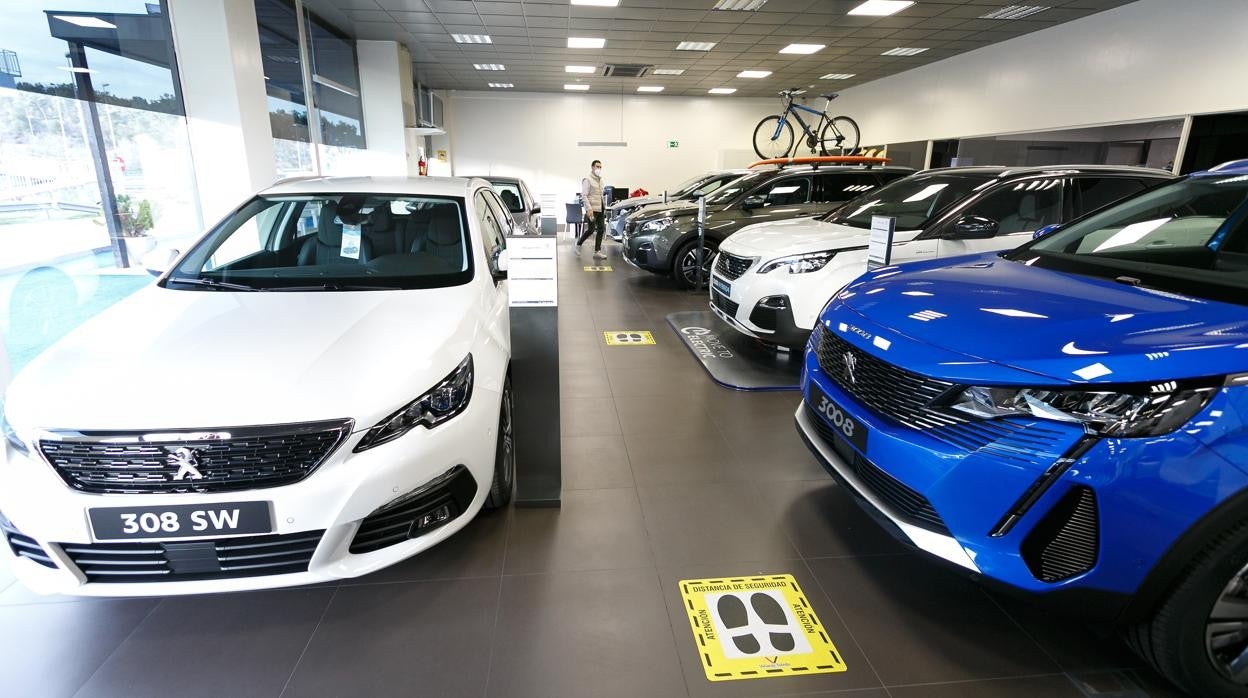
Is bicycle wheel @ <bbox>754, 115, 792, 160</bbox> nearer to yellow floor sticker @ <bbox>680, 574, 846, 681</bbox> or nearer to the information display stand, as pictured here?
the information display stand

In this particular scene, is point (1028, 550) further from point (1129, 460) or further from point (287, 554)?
point (287, 554)

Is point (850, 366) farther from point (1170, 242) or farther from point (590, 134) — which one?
point (590, 134)

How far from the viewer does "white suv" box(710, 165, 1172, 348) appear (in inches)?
154

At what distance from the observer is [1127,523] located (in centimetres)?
141

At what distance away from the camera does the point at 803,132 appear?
11898mm

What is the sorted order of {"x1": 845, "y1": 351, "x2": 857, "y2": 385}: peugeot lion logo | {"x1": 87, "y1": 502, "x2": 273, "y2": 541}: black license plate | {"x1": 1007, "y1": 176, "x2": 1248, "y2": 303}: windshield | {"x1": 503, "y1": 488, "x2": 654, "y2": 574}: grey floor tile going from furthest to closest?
{"x1": 503, "y1": 488, "x2": 654, "y2": 574}: grey floor tile → {"x1": 845, "y1": 351, "x2": 857, "y2": 385}: peugeot lion logo → {"x1": 1007, "y1": 176, "x2": 1248, "y2": 303}: windshield → {"x1": 87, "y1": 502, "x2": 273, "y2": 541}: black license plate

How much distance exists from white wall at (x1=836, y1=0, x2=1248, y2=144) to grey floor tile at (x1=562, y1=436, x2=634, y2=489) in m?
8.21

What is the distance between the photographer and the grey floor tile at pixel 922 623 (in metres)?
1.77

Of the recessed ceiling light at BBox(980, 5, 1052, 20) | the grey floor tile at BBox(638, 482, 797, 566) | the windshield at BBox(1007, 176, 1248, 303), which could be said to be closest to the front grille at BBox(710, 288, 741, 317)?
the grey floor tile at BBox(638, 482, 797, 566)

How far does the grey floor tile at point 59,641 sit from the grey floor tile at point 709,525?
1795mm

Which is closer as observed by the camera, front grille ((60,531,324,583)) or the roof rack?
front grille ((60,531,324,583))

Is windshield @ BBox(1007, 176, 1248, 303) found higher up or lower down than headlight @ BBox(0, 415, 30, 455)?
higher up

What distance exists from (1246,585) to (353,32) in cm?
1233

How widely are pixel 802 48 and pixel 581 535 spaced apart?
36.2 feet
